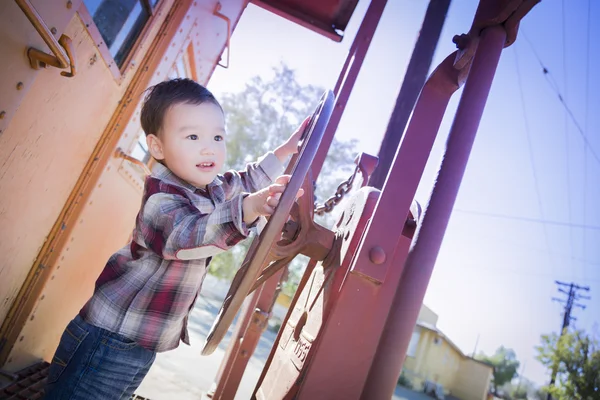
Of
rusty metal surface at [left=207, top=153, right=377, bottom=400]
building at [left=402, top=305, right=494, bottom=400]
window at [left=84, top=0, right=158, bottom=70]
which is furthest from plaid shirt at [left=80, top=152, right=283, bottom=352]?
building at [left=402, top=305, right=494, bottom=400]

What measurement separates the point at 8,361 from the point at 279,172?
1.82m

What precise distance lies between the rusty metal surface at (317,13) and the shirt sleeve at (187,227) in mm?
3100

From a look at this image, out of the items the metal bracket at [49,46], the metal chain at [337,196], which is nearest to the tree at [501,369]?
the metal chain at [337,196]

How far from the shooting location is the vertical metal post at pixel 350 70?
2586 millimetres

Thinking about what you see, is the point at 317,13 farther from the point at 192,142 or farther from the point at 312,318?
the point at 312,318

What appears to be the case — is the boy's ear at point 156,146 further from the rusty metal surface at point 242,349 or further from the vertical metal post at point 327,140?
the vertical metal post at point 327,140

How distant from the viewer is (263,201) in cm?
92

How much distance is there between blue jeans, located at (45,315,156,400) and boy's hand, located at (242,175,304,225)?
0.72 metres

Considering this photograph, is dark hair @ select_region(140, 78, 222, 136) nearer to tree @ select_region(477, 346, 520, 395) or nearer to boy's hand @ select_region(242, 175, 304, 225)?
boy's hand @ select_region(242, 175, 304, 225)

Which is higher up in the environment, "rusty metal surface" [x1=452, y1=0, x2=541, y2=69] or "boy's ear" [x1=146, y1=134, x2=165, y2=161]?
"rusty metal surface" [x1=452, y1=0, x2=541, y2=69]

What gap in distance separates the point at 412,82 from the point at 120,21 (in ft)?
7.50

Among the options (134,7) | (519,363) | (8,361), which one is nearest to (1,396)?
(8,361)

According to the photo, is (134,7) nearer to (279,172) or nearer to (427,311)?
(279,172)

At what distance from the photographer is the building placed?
86.7 ft
